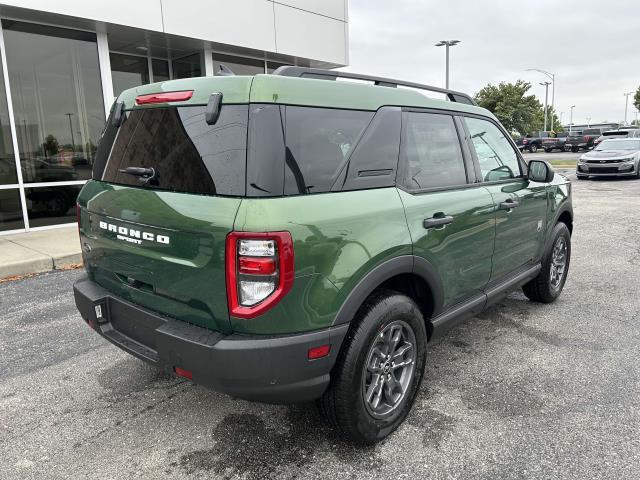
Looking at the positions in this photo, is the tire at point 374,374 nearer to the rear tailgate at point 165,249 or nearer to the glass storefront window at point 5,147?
the rear tailgate at point 165,249

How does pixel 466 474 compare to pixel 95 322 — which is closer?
pixel 466 474

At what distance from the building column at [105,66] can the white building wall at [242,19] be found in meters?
0.78

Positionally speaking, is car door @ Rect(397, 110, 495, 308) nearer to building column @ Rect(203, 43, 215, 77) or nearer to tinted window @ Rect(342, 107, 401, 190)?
tinted window @ Rect(342, 107, 401, 190)

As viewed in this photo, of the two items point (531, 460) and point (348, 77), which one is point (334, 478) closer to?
point (531, 460)

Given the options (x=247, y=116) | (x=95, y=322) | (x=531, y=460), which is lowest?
(x=531, y=460)

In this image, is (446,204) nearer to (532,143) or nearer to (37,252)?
(37,252)

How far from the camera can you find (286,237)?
2018mm

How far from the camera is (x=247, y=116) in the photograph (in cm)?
211

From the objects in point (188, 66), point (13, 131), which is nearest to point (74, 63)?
point (13, 131)

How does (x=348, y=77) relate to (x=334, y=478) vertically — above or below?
above

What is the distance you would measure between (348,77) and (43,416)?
8.87ft

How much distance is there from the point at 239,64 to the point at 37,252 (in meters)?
6.77

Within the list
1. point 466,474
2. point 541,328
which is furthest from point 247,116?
point 541,328

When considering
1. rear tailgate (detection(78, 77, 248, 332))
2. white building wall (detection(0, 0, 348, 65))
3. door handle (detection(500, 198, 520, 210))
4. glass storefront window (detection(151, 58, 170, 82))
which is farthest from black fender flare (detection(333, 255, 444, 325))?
glass storefront window (detection(151, 58, 170, 82))
